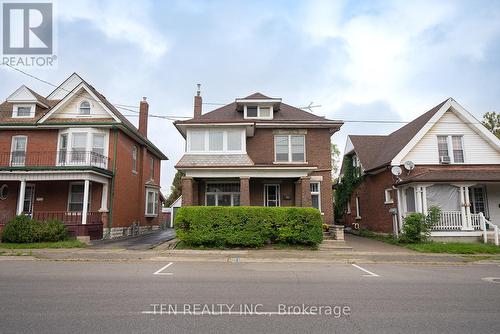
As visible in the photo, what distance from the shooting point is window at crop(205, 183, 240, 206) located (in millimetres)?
19906

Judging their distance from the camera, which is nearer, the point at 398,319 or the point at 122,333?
the point at 122,333

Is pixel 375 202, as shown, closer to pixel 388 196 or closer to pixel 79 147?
pixel 388 196

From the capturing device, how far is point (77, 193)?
2056cm

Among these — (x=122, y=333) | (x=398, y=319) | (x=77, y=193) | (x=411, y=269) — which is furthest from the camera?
(x=77, y=193)

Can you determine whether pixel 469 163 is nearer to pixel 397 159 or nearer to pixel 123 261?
pixel 397 159

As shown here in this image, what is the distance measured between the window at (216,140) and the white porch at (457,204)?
10.9 m

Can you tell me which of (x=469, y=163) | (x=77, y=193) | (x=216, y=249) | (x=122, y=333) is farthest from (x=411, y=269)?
(x=77, y=193)

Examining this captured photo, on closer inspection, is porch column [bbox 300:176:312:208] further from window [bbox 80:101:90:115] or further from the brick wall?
window [bbox 80:101:90:115]

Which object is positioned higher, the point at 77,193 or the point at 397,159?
the point at 397,159

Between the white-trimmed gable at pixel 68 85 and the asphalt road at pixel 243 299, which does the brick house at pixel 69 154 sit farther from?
the asphalt road at pixel 243 299

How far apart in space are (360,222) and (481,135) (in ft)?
33.0

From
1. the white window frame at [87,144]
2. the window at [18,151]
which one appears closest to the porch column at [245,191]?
the white window frame at [87,144]

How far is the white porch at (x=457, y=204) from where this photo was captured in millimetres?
17656

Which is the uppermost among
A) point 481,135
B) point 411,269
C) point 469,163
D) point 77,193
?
point 481,135
